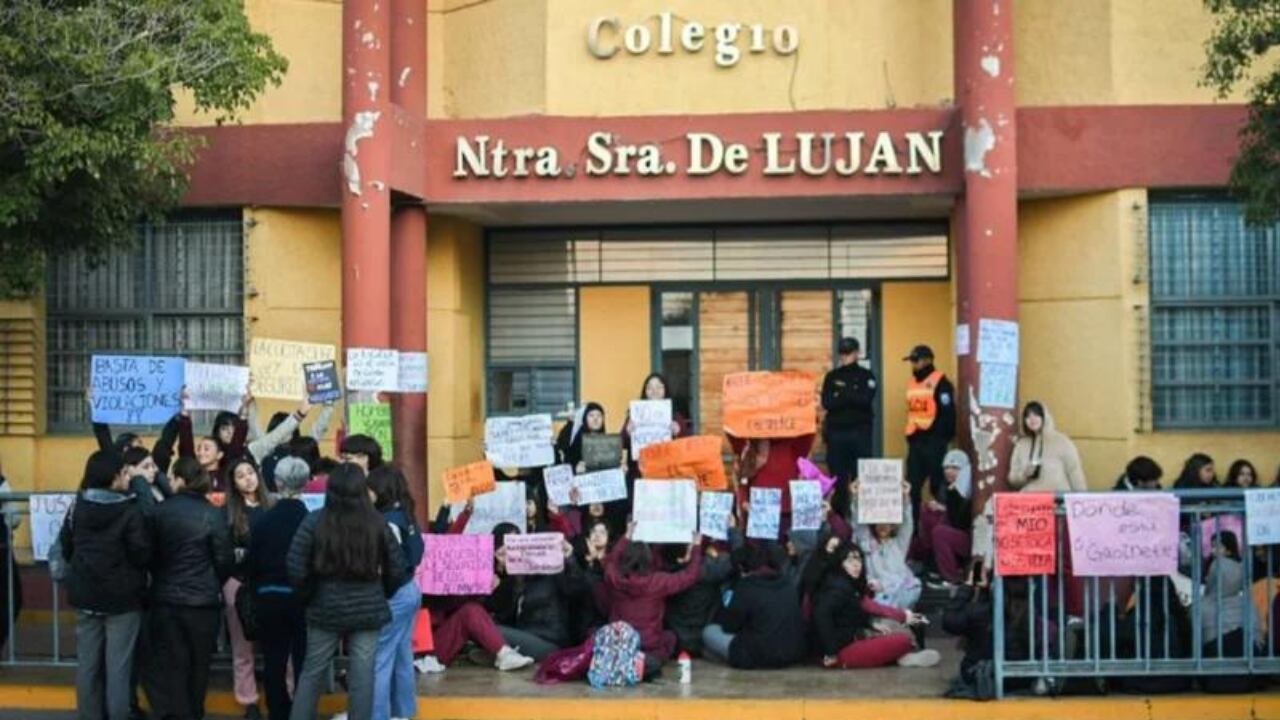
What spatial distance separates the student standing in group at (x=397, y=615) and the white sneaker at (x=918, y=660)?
3809mm

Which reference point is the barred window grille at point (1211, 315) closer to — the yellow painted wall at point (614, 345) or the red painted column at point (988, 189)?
the red painted column at point (988, 189)

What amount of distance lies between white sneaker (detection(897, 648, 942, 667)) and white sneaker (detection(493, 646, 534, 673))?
2796 mm

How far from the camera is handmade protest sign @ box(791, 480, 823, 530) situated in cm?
1339

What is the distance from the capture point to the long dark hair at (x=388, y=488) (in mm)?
10648

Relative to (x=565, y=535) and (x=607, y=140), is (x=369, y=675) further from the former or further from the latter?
(x=607, y=140)

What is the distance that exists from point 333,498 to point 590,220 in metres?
7.87

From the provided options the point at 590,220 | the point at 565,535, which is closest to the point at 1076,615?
the point at 565,535

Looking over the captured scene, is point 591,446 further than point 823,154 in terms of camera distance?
No

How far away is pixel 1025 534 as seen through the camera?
11188mm

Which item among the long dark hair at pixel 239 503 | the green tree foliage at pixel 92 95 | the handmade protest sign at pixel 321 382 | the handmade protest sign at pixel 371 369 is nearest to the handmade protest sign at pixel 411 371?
the handmade protest sign at pixel 371 369

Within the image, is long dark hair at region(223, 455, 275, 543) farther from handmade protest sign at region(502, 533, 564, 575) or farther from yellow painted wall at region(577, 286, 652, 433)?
yellow painted wall at region(577, 286, 652, 433)

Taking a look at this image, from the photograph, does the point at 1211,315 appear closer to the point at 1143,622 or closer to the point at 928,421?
the point at 928,421

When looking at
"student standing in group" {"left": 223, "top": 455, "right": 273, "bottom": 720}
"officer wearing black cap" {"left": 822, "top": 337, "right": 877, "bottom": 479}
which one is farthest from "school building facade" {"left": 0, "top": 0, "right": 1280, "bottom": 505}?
"student standing in group" {"left": 223, "top": 455, "right": 273, "bottom": 720}

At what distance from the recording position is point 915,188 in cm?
1525
